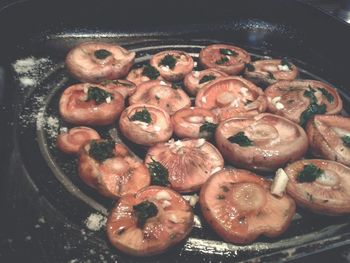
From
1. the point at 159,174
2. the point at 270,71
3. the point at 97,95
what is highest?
→ the point at 97,95

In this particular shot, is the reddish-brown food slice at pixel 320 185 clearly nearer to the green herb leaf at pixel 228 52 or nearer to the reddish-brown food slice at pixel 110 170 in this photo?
the reddish-brown food slice at pixel 110 170

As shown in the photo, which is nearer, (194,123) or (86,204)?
(86,204)

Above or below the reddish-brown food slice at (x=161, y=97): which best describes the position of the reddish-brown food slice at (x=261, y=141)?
below

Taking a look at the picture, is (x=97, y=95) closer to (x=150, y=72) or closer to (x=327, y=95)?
(x=150, y=72)

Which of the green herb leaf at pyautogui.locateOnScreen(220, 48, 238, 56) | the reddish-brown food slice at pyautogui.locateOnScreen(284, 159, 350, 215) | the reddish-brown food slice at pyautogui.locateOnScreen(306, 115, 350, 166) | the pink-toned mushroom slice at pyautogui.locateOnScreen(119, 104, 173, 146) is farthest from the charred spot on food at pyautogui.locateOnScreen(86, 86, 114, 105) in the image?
the reddish-brown food slice at pyautogui.locateOnScreen(306, 115, 350, 166)

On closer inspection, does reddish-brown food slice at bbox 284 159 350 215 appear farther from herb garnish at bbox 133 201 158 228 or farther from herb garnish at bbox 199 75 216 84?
herb garnish at bbox 199 75 216 84

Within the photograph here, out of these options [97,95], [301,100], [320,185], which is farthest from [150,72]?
[320,185]

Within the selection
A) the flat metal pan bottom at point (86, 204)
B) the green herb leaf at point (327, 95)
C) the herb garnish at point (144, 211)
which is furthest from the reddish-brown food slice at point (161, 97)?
the green herb leaf at point (327, 95)
